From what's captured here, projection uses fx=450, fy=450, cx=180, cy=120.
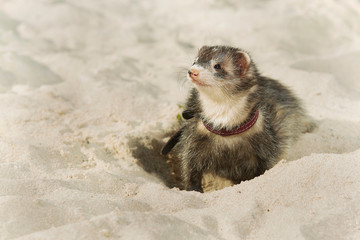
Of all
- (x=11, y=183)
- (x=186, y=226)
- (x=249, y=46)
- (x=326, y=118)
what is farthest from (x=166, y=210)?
(x=249, y=46)

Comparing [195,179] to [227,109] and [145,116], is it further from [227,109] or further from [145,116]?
[145,116]

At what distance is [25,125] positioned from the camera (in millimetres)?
3090

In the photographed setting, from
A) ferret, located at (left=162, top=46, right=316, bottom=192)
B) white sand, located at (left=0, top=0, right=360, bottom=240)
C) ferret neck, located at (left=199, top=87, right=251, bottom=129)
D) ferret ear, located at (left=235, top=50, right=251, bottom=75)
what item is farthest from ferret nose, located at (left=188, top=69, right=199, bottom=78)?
white sand, located at (left=0, top=0, right=360, bottom=240)

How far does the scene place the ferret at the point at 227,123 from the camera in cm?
249

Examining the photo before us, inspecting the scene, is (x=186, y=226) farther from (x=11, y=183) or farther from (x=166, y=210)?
(x=11, y=183)

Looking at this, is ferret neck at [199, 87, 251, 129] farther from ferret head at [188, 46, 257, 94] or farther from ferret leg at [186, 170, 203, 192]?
ferret leg at [186, 170, 203, 192]

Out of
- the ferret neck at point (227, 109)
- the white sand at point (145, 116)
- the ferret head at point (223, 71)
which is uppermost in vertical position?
the ferret head at point (223, 71)

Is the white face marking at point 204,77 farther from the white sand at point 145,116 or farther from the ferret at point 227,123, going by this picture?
the white sand at point 145,116

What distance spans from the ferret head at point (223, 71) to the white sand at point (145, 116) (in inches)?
21.2

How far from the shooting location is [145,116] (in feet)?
11.7

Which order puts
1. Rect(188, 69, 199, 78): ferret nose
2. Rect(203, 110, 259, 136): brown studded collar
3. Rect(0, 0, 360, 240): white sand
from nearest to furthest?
Rect(0, 0, 360, 240): white sand < Rect(188, 69, 199, 78): ferret nose < Rect(203, 110, 259, 136): brown studded collar

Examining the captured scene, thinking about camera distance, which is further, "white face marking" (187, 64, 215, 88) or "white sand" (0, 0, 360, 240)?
"white face marking" (187, 64, 215, 88)

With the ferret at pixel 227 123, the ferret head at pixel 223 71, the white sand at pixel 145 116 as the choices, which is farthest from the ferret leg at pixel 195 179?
the ferret head at pixel 223 71

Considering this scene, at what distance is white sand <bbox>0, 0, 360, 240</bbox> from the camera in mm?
1839
